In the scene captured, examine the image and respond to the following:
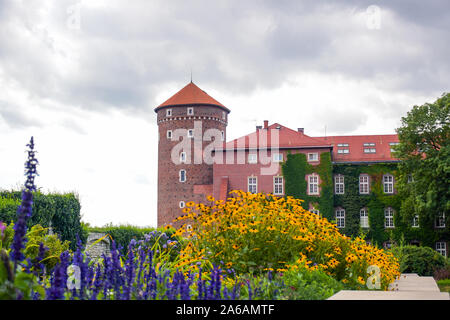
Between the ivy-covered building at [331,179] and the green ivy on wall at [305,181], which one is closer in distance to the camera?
the ivy-covered building at [331,179]

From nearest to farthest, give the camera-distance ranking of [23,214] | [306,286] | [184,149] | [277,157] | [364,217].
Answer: [23,214]
[306,286]
[364,217]
[277,157]
[184,149]

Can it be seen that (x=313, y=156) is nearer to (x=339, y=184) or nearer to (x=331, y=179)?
(x=331, y=179)

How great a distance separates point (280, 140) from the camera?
3775cm

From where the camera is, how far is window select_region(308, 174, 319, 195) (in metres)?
36.2

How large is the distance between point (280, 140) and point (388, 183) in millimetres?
8257

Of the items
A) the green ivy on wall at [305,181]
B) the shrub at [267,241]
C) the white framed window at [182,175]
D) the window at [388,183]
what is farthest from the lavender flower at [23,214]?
the white framed window at [182,175]

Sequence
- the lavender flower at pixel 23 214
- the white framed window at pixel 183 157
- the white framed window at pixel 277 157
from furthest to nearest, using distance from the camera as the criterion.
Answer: the white framed window at pixel 183 157
the white framed window at pixel 277 157
the lavender flower at pixel 23 214

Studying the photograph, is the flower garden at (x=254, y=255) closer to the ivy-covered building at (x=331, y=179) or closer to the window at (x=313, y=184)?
the window at (x=313, y=184)

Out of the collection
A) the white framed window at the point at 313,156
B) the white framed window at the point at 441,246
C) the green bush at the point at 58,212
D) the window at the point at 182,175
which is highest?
the white framed window at the point at 313,156

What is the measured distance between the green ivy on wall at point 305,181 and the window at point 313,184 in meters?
0.29

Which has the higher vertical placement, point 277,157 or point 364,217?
point 277,157

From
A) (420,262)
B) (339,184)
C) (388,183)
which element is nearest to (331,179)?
(339,184)

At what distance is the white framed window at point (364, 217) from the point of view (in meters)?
36.1
